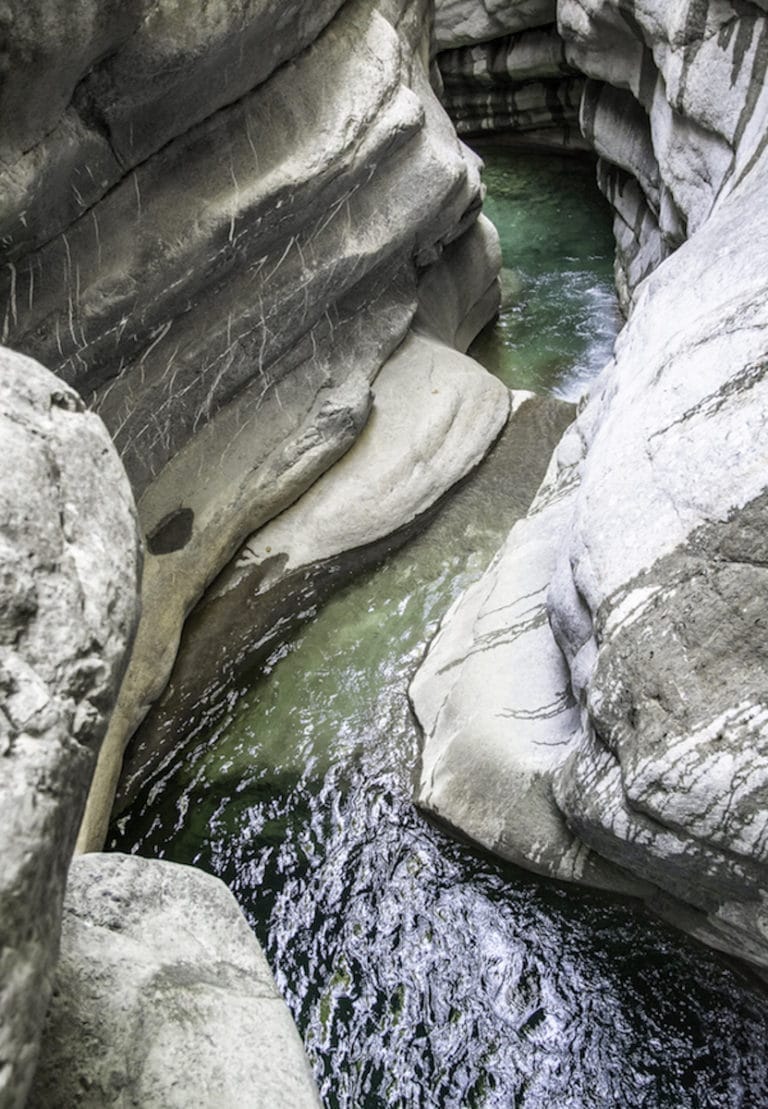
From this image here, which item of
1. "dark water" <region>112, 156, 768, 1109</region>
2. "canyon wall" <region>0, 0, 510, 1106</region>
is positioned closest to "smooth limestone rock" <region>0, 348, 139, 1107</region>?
"canyon wall" <region>0, 0, 510, 1106</region>

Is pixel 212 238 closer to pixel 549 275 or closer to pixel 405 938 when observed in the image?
pixel 405 938

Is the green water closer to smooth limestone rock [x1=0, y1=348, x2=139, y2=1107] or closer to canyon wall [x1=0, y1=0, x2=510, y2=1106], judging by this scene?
canyon wall [x1=0, y1=0, x2=510, y2=1106]

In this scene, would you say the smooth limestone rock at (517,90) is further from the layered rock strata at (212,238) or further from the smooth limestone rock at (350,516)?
the smooth limestone rock at (350,516)

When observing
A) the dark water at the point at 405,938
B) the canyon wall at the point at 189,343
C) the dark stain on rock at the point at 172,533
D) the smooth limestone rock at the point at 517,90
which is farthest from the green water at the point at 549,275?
the dark water at the point at 405,938

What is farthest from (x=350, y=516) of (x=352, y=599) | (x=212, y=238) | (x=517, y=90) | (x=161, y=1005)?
(x=517, y=90)

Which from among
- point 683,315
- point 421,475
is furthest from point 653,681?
point 421,475

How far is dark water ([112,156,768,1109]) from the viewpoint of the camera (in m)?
3.37

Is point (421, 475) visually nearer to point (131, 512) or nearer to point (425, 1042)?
point (425, 1042)

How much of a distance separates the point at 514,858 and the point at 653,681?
1084mm

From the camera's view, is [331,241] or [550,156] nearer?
[331,241]

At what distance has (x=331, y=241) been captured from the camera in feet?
18.7

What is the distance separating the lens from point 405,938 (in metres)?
3.80

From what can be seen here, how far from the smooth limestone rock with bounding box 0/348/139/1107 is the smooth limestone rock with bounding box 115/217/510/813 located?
3.05 meters

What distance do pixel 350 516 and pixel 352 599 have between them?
0.52 m
